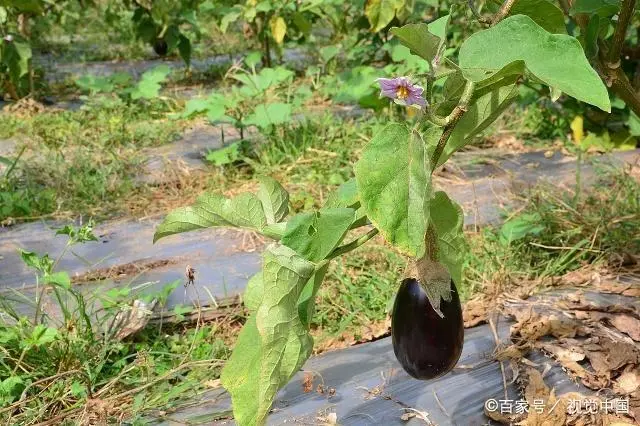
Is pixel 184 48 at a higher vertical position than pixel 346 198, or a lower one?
lower

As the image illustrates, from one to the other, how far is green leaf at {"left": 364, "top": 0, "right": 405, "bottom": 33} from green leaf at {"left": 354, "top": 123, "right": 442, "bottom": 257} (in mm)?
2589

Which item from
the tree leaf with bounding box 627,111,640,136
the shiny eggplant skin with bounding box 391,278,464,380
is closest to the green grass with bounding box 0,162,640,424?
the tree leaf with bounding box 627,111,640,136

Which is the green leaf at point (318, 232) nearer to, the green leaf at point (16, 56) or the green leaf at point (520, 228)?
the green leaf at point (520, 228)

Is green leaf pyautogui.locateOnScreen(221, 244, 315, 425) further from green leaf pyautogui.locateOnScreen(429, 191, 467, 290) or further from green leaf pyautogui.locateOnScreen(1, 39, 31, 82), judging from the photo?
green leaf pyautogui.locateOnScreen(1, 39, 31, 82)

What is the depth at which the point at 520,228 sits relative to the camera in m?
1.92

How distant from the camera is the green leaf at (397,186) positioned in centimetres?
51

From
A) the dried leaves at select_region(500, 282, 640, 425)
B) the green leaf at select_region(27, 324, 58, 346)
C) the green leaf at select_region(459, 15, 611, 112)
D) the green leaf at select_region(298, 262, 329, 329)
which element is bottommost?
the dried leaves at select_region(500, 282, 640, 425)

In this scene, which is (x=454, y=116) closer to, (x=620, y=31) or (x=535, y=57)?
(x=535, y=57)

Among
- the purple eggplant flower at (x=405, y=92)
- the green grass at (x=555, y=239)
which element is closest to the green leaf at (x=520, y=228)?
the green grass at (x=555, y=239)

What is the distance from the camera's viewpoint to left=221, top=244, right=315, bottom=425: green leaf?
0.54 m

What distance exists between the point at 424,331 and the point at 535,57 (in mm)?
303

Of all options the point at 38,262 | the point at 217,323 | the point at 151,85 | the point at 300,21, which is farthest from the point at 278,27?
the point at 38,262

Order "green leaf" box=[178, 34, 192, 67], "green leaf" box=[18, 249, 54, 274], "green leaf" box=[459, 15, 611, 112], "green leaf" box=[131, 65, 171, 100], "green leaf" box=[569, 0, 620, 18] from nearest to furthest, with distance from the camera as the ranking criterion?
"green leaf" box=[459, 15, 611, 112], "green leaf" box=[569, 0, 620, 18], "green leaf" box=[18, 249, 54, 274], "green leaf" box=[131, 65, 171, 100], "green leaf" box=[178, 34, 192, 67]

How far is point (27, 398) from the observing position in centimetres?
136
